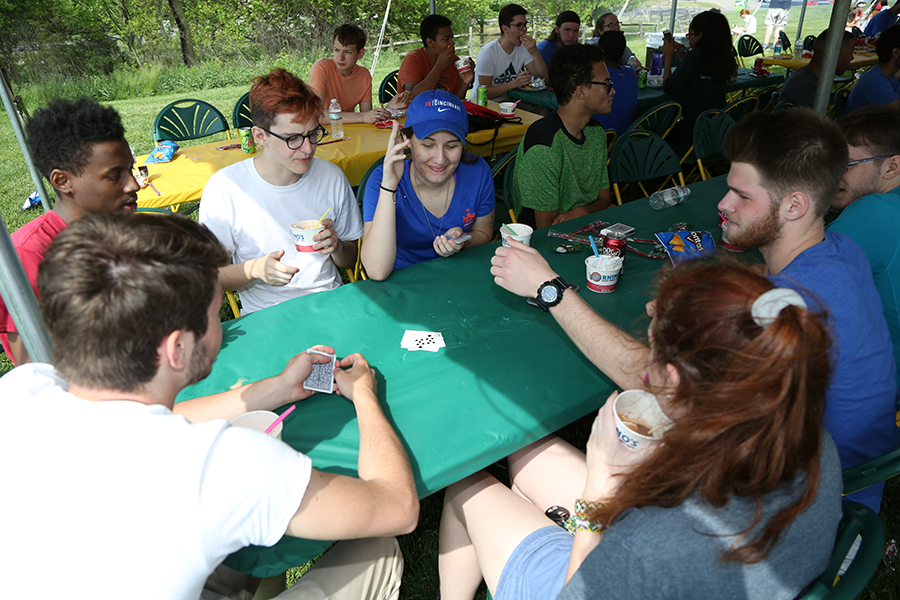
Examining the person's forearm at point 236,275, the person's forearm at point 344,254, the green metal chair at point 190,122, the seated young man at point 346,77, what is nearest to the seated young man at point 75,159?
the person's forearm at point 236,275

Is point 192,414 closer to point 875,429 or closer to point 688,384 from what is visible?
point 688,384

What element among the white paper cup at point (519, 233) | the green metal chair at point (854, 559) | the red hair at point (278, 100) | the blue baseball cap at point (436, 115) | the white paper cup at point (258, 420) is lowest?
the green metal chair at point (854, 559)

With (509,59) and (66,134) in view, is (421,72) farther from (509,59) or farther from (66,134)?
(66,134)

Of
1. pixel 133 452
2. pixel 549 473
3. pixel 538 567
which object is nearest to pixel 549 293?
pixel 549 473

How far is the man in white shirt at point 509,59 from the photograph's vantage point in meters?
6.25

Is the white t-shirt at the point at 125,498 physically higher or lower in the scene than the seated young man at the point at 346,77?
lower

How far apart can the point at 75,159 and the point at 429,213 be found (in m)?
1.43

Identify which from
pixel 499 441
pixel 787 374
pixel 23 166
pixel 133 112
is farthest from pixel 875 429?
pixel 133 112

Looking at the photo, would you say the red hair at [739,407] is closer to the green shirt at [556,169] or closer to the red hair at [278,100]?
the red hair at [278,100]

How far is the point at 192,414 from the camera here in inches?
58.7

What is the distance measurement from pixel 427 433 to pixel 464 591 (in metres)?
0.58

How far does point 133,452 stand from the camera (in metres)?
0.96

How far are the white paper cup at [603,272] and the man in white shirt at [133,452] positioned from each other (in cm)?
132

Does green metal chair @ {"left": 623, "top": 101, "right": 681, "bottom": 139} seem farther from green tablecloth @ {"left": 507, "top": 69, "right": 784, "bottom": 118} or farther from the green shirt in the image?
the green shirt
